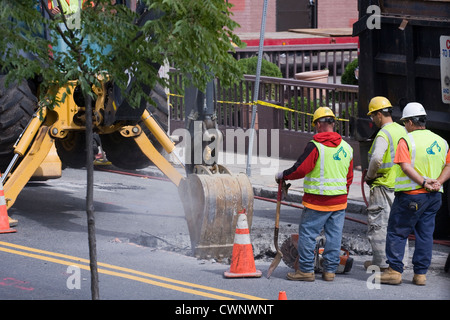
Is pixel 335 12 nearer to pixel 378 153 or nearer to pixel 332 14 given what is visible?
pixel 332 14

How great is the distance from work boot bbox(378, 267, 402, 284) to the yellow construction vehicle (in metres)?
1.86

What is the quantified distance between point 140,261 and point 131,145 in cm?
369

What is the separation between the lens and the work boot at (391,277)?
8.77 m

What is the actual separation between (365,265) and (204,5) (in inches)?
153

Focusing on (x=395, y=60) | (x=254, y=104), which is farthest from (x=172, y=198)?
(x=395, y=60)

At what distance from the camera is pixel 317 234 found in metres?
8.91

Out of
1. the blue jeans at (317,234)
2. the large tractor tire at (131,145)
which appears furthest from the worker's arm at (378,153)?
the large tractor tire at (131,145)

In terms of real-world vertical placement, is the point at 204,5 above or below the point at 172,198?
above

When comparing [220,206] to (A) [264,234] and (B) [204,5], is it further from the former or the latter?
(B) [204,5]

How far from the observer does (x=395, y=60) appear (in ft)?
35.5

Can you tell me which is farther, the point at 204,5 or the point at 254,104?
the point at 254,104

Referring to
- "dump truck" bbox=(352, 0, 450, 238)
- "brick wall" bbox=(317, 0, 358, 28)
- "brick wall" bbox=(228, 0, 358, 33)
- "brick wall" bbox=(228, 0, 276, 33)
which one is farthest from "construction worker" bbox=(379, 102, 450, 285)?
"brick wall" bbox=(317, 0, 358, 28)

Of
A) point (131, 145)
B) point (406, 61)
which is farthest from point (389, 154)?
point (131, 145)
